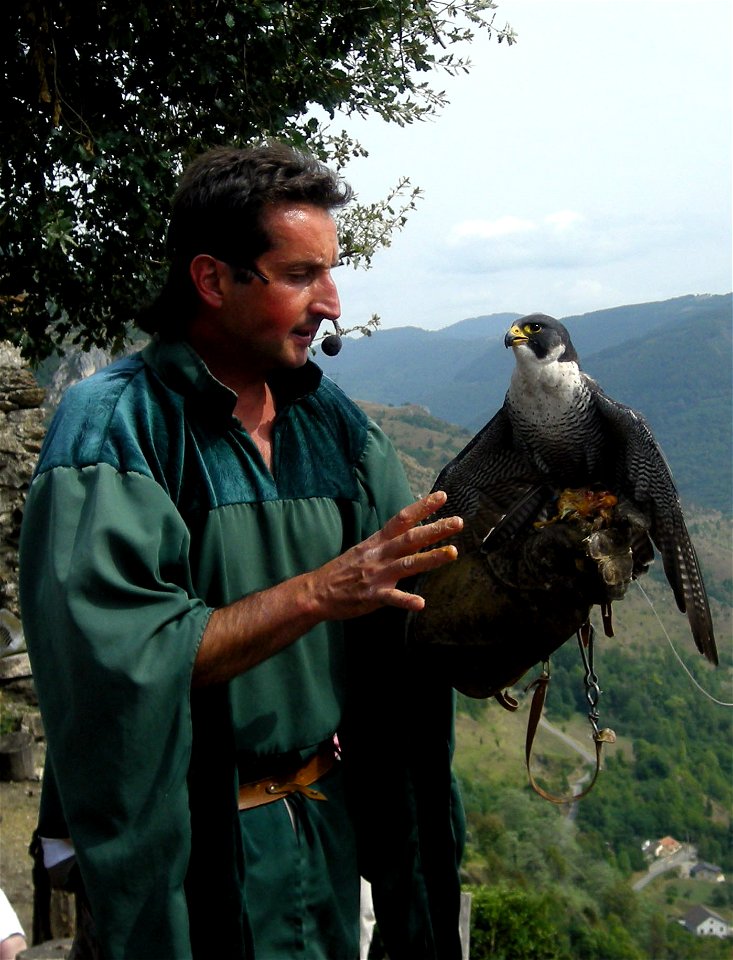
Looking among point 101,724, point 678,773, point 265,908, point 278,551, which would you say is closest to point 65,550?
point 101,724

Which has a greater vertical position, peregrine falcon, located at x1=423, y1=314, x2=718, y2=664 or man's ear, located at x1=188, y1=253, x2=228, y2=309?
man's ear, located at x1=188, y1=253, x2=228, y2=309

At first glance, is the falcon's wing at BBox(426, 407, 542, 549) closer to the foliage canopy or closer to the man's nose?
the man's nose

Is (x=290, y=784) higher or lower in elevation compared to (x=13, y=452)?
lower

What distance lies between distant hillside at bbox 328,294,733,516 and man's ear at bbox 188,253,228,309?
6499 cm

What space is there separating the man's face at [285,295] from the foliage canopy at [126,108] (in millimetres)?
2791

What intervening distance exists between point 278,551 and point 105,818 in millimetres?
639

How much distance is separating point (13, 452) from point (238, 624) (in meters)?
5.78

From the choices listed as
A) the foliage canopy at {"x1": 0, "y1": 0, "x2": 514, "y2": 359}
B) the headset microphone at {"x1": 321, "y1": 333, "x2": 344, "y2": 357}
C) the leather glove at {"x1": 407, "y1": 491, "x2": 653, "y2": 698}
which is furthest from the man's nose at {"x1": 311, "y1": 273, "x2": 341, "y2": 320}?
the foliage canopy at {"x1": 0, "y1": 0, "x2": 514, "y2": 359}

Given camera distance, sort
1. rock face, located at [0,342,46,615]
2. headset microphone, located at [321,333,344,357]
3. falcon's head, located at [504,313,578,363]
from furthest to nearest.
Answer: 1. rock face, located at [0,342,46,615]
2. falcon's head, located at [504,313,578,363]
3. headset microphone, located at [321,333,344,357]

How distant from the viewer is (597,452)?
2695 millimetres

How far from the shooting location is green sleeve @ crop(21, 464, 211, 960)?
160 cm

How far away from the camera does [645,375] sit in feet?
307

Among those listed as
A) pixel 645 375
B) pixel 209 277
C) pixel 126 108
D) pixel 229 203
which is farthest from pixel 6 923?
pixel 645 375

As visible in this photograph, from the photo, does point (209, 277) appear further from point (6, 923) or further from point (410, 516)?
point (6, 923)
